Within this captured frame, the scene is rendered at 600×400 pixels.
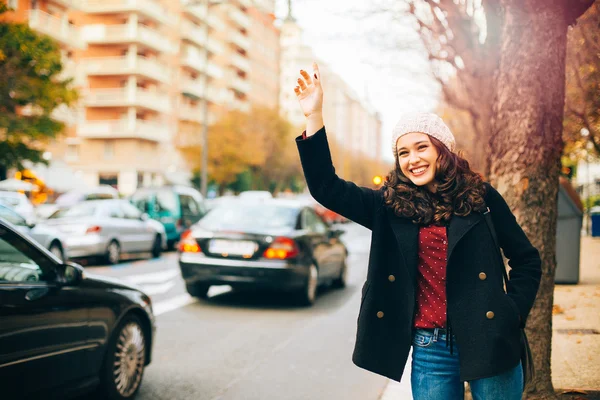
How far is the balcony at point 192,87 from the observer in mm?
64300

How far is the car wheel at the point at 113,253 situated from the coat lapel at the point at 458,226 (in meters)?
13.9

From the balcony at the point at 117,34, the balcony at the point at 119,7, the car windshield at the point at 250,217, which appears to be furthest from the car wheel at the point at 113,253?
the balcony at the point at 119,7

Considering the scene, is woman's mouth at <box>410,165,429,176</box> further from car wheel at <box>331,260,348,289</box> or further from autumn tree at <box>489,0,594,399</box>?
car wheel at <box>331,260,348,289</box>

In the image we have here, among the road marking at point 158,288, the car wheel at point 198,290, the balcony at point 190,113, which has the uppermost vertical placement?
the balcony at point 190,113

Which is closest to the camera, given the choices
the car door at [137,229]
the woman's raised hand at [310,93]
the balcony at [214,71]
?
the woman's raised hand at [310,93]

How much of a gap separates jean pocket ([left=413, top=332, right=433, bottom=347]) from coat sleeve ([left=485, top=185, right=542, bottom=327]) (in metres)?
0.38

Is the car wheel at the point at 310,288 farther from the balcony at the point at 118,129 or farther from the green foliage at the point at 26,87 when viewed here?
the balcony at the point at 118,129

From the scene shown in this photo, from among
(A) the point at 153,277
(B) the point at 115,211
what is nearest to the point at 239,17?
(B) the point at 115,211

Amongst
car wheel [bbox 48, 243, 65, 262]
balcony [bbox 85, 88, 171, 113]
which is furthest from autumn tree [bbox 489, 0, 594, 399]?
balcony [bbox 85, 88, 171, 113]

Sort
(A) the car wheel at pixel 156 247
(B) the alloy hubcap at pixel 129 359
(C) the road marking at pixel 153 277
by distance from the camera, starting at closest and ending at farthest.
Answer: (B) the alloy hubcap at pixel 129 359 → (C) the road marking at pixel 153 277 → (A) the car wheel at pixel 156 247

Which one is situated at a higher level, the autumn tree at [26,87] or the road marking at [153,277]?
the autumn tree at [26,87]

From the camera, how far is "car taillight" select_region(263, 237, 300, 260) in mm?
9547

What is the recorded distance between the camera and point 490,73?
13844mm

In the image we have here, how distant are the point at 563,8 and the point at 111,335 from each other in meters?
3.81
